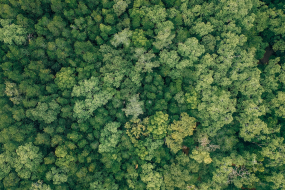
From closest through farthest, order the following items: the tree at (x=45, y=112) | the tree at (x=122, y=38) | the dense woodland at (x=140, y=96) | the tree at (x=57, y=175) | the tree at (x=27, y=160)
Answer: the tree at (x=27, y=160) < the tree at (x=57, y=175) < the tree at (x=45, y=112) < the dense woodland at (x=140, y=96) < the tree at (x=122, y=38)

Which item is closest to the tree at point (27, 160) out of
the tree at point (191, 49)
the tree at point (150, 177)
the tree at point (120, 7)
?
the tree at point (150, 177)

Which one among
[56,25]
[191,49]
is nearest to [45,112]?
[56,25]

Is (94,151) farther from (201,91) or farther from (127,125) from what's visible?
(201,91)

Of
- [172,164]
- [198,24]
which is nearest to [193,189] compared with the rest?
[172,164]

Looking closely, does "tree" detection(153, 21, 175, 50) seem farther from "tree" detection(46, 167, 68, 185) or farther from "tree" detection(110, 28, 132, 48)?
"tree" detection(46, 167, 68, 185)

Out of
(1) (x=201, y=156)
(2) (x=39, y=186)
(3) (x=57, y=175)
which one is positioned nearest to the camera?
(2) (x=39, y=186)

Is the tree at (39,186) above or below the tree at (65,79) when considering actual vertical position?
below

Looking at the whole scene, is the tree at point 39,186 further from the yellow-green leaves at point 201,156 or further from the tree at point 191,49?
the tree at point 191,49

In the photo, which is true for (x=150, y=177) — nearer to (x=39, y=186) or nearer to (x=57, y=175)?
(x=57, y=175)
